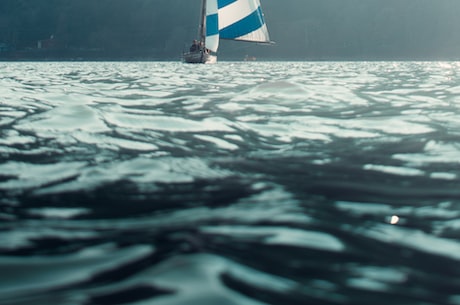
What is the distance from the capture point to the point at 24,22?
113m

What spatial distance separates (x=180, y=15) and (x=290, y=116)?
396 ft

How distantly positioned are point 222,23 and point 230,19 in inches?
22.1

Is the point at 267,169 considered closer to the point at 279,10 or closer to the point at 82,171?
the point at 82,171

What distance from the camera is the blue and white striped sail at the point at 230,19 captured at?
1243 inches

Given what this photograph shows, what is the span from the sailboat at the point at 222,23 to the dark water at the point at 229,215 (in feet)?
91.1

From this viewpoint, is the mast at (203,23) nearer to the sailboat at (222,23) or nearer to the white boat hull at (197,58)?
the sailboat at (222,23)

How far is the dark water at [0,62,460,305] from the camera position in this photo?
4.93 ft

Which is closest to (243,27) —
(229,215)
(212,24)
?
(212,24)

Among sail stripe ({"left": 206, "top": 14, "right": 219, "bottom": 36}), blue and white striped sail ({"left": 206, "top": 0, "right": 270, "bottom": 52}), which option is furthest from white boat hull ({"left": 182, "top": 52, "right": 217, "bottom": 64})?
sail stripe ({"left": 206, "top": 14, "right": 219, "bottom": 36})

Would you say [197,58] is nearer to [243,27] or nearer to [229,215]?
[243,27]

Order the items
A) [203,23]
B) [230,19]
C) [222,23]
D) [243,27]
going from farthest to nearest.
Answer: [203,23] < [243,27] < [222,23] < [230,19]

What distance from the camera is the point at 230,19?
31984mm

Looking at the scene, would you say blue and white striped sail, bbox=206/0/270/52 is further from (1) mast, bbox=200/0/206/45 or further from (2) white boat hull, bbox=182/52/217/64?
(1) mast, bbox=200/0/206/45

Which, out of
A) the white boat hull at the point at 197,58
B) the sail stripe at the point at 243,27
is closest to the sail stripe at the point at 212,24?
the sail stripe at the point at 243,27
